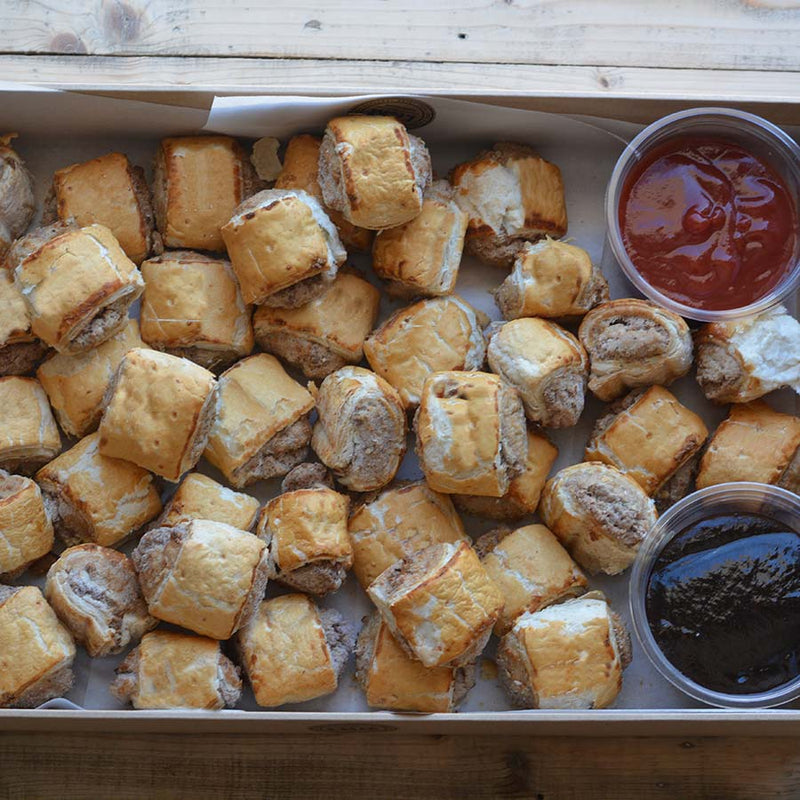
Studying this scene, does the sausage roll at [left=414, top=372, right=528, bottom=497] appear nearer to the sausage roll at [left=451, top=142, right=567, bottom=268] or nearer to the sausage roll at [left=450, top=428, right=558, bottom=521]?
the sausage roll at [left=450, top=428, right=558, bottom=521]

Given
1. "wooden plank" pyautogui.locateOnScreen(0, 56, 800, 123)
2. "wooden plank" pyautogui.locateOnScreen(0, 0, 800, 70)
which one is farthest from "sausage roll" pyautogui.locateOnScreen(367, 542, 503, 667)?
"wooden plank" pyautogui.locateOnScreen(0, 0, 800, 70)

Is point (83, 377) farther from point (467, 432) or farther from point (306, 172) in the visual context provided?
point (467, 432)

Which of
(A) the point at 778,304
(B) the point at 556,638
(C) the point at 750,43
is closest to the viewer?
(B) the point at 556,638

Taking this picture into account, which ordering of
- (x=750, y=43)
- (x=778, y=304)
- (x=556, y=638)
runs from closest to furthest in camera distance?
(x=556, y=638), (x=778, y=304), (x=750, y=43)

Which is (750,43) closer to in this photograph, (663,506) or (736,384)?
(736,384)

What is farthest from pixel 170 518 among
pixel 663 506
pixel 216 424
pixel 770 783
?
pixel 770 783

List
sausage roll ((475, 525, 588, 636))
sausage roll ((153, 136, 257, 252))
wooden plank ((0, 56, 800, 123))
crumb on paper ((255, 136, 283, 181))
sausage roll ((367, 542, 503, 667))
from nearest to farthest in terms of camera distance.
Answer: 1. sausage roll ((367, 542, 503, 667))
2. sausage roll ((475, 525, 588, 636))
3. sausage roll ((153, 136, 257, 252))
4. crumb on paper ((255, 136, 283, 181))
5. wooden plank ((0, 56, 800, 123))

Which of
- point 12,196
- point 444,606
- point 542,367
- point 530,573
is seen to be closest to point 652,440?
point 542,367
